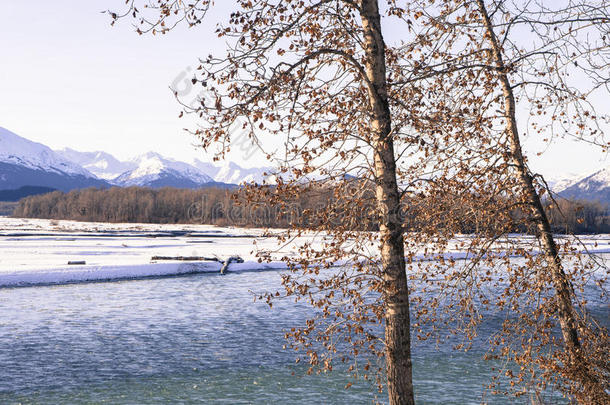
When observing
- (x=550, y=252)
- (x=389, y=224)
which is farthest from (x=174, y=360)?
(x=550, y=252)

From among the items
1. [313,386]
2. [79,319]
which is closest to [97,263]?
[79,319]

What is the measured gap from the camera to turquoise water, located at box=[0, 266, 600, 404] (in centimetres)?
1551

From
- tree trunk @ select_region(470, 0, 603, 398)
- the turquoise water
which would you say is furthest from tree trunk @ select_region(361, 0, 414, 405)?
the turquoise water

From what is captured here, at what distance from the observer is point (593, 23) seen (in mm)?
10305

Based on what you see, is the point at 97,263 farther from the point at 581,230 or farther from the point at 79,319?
the point at 581,230

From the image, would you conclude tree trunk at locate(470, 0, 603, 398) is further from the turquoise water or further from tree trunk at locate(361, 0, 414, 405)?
the turquoise water

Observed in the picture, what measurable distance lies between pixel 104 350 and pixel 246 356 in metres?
5.41

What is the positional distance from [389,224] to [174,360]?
12.5 metres

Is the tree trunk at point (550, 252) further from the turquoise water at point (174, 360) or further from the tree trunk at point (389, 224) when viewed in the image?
the turquoise water at point (174, 360)

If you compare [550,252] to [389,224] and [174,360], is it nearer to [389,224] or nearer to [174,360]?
[389,224]

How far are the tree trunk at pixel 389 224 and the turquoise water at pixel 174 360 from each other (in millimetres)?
6414

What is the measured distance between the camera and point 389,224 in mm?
9125

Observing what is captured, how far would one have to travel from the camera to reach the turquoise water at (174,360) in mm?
15508

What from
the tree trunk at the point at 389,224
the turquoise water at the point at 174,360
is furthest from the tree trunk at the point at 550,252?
the turquoise water at the point at 174,360
